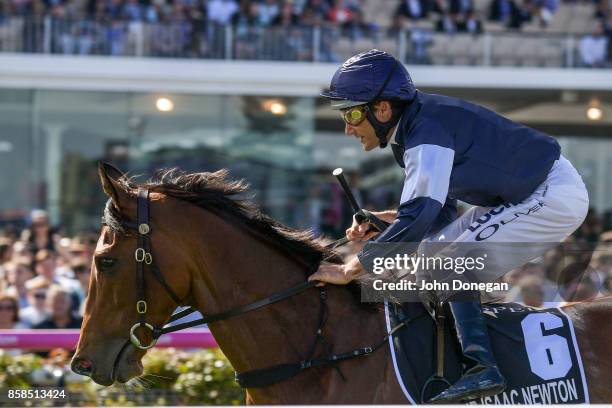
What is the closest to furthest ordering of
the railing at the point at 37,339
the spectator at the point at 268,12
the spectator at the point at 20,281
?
1. the railing at the point at 37,339
2. the spectator at the point at 20,281
3. the spectator at the point at 268,12

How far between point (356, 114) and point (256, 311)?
0.84m

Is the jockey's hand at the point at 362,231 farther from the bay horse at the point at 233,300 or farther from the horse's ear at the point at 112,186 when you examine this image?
the horse's ear at the point at 112,186

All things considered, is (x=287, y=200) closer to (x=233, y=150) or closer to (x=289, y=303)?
(x=233, y=150)

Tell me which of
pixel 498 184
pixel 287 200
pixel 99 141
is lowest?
pixel 287 200

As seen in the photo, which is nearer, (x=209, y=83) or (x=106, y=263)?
(x=106, y=263)

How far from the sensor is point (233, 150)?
46.8 ft

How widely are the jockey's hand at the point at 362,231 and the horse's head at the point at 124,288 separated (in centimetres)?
77

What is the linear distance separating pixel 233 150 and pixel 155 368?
9108mm

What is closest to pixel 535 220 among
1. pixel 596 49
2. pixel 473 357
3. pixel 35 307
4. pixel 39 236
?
pixel 473 357

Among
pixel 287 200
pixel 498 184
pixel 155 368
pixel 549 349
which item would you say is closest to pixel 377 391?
pixel 549 349

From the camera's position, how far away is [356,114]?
3.52 m

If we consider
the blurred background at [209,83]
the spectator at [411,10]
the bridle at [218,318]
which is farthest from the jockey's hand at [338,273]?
the spectator at [411,10]

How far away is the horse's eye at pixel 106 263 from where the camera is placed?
338 centimetres

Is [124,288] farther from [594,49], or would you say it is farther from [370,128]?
[594,49]
